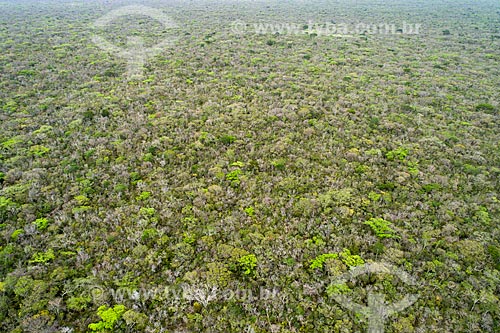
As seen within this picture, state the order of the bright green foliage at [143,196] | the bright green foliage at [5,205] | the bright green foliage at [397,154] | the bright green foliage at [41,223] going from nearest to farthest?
the bright green foliage at [41,223] < the bright green foliage at [5,205] < the bright green foliage at [143,196] < the bright green foliage at [397,154]

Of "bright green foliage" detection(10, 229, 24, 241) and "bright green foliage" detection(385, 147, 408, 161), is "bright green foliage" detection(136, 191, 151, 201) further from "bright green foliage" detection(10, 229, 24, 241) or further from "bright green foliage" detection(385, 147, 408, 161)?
"bright green foliage" detection(385, 147, 408, 161)

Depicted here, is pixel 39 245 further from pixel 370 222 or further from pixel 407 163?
pixel 407 163

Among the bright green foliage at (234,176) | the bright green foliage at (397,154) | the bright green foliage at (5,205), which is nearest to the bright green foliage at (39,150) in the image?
the bright green foliage at (5,205)

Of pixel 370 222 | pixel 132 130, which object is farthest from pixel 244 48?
pixel 370 222

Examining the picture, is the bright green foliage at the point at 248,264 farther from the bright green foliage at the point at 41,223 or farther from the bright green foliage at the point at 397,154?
the bright green foliage at the point at 397,154

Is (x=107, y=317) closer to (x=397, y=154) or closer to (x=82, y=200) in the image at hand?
(x=82, y=200)

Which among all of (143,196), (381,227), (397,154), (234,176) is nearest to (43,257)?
(143,196)

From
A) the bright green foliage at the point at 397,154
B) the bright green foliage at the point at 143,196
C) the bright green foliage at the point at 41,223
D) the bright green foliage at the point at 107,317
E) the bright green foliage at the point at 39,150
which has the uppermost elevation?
the bright green foliage at the point at 39,150
